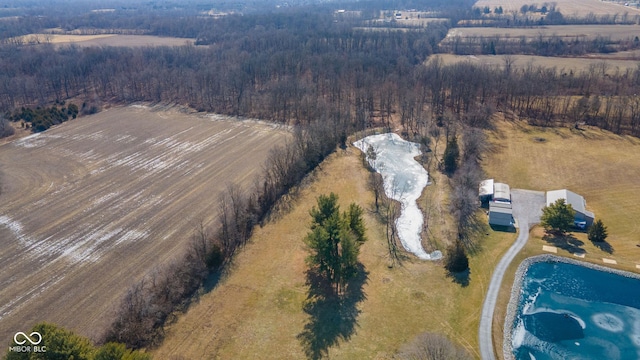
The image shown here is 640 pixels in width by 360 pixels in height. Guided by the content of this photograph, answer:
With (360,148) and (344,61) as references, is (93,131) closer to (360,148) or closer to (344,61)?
(360,148)

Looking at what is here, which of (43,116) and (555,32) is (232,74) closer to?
(43,116)

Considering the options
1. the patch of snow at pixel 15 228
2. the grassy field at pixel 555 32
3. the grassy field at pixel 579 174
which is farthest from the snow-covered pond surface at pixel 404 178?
the grassy field at pixel 555 32

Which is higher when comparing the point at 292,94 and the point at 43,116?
the point at 292,94

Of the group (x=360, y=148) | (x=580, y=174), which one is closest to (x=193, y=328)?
(x=360, y=148)

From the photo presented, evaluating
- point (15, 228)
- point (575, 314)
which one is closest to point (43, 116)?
point (15, 228)

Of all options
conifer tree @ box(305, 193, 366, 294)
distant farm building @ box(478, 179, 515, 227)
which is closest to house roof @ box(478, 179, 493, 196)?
distant farm building @ box(478, 179, 515, 227)
